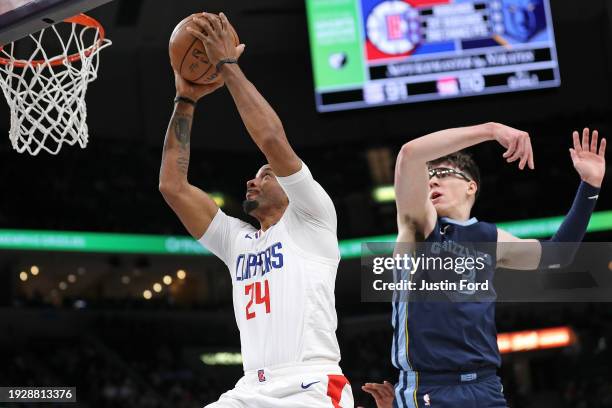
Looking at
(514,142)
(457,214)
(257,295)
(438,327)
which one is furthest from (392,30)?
(514,142)

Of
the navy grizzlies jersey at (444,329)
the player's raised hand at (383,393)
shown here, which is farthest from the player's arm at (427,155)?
the player's raised hand at (383,393)

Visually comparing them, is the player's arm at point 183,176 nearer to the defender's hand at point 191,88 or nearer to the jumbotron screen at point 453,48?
the defender's hand at point 191,88

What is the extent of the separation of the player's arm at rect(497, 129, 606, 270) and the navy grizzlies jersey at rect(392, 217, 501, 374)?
268 millimetres

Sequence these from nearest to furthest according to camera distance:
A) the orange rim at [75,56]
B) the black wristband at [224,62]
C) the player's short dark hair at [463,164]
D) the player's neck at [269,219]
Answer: the black wristband at [224,62] < the player's short dark hair at [463,164] < the player's neck at [269,219] < the orange rim at [75,56]

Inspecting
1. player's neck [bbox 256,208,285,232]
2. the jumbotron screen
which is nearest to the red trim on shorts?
player's neck [bbox 256,208,285,232]

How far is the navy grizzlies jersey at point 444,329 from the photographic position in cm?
348

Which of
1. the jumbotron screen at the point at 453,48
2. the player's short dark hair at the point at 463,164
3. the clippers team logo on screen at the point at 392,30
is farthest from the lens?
the clippers team logo on screen at the point at 392,30

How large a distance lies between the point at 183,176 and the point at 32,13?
3.17ft

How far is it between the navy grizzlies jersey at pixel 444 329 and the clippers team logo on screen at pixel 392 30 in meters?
10.8

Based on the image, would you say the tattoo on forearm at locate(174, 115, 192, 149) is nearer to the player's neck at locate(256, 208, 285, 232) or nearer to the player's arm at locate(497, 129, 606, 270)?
the player's neck at locate(256, 208, 285, 232)

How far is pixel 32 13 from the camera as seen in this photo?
3.85 meters

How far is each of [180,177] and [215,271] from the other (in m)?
16.2

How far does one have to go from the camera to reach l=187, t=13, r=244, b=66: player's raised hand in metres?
3.62

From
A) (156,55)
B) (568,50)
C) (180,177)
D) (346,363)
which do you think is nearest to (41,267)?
(156,55)
